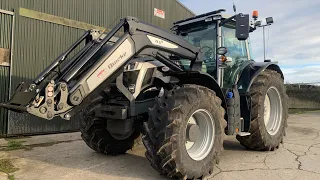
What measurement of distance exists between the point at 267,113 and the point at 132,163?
316 cm

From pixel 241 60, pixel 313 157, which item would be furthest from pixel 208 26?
pixel 313 157

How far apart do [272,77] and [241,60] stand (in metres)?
0.71

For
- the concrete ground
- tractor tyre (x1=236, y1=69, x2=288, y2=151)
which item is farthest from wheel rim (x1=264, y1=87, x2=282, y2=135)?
the concrete ground

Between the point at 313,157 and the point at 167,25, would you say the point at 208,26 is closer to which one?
the point at 313,157

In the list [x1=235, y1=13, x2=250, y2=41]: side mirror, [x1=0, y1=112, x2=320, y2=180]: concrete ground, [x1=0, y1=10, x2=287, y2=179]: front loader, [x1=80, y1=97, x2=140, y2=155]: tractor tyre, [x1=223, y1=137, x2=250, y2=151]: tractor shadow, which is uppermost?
[x1=235, y1=13, x2=250, y2=41]: side mirror

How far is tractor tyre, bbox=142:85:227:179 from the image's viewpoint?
154 inches

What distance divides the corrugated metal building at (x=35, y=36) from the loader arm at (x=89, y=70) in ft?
13.3

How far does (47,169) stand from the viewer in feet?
15.4

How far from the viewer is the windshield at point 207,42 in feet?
19.1

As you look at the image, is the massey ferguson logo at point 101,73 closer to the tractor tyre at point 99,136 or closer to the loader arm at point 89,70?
the loader arm at point 89,70

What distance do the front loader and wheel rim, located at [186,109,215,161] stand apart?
2 centimetres

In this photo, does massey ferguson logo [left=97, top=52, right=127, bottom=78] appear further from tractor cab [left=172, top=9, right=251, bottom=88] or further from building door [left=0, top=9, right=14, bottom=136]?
building door [left=0, top=9, right=14, bottom=136]

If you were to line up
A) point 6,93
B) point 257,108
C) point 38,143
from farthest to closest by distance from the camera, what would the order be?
1. point 6,93
2. point 38,143
3. point 257,108

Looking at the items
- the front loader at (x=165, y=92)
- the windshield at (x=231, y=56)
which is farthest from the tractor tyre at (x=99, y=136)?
the windshield at (x=231, y=56)
